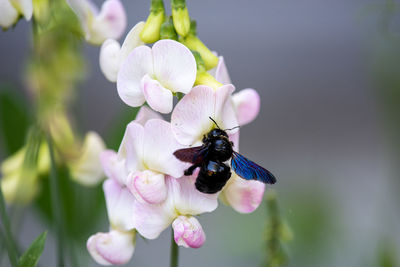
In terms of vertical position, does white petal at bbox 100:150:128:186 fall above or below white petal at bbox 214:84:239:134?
below

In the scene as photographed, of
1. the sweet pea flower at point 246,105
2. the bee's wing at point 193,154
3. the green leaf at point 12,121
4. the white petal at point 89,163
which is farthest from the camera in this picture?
the green leaf at point 12,121

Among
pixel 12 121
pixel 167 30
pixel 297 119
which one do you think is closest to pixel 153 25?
pixel 167 30

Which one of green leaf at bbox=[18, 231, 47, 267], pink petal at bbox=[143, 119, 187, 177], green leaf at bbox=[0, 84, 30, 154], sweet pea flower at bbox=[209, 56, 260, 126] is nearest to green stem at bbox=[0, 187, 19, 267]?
green leaf at bbox=[18, 231, 47, 267]

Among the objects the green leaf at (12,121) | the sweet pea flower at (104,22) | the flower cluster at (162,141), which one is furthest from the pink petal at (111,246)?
the green leaf at (12,121)

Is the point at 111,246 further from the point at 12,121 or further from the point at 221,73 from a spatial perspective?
the point at 12,121

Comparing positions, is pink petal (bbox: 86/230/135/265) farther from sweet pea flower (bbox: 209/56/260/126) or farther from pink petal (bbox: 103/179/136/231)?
Result: sweet pea flower (bbox: 209/56/260/126)

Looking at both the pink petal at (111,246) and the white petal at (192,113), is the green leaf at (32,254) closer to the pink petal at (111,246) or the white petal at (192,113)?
the pink petal at (111,246)

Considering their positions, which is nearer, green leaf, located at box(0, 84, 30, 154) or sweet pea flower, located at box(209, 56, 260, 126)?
sweet pea flower, located at box(209, 56, 260, 126)
